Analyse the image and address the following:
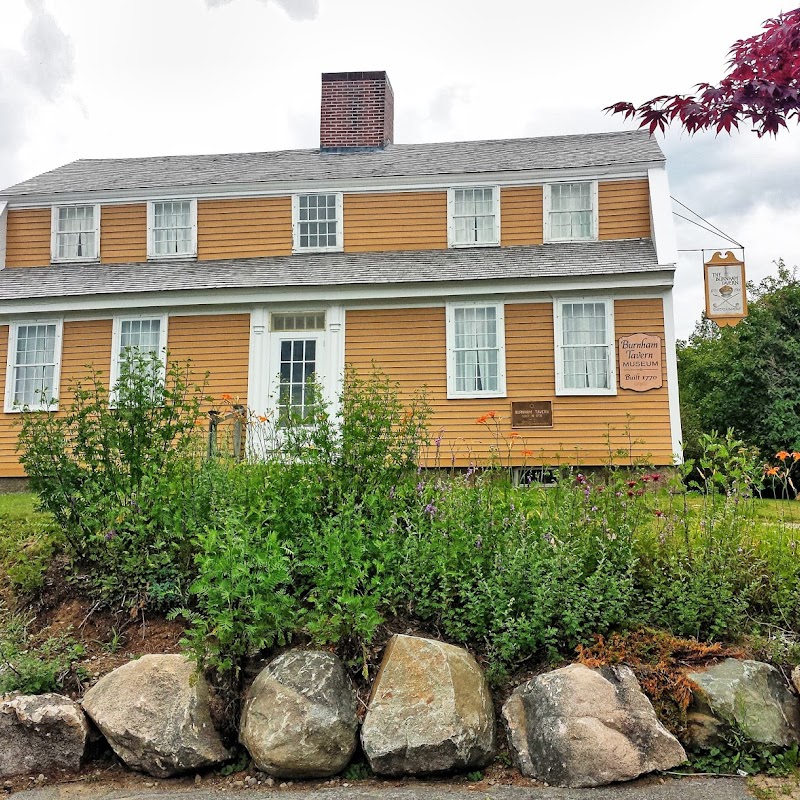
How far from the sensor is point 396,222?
15180mm

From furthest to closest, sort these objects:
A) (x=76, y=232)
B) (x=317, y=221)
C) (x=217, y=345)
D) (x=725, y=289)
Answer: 1. (x=76, y=232)
2. (x=317, y=221)
3. (x=217, y=345)
4. (x=725, y=289)

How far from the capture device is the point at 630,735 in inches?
167

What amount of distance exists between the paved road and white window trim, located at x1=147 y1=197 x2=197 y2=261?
12.4 m

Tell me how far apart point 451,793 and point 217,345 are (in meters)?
11.1

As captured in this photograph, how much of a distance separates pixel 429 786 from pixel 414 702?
1.33 ft

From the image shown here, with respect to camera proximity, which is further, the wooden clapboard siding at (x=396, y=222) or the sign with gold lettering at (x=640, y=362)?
the wooden clapboard siding at (x=396, y=222)

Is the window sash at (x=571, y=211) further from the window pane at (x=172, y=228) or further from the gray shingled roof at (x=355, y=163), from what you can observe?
the window pane at (x=172, y=228)

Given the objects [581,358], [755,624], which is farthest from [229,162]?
[755,624]

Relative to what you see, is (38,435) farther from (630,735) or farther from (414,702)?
(630,735)

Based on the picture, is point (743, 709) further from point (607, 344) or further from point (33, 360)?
point (33, 360)

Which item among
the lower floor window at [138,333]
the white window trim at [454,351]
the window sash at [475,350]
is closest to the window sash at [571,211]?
the white window trim at [454,351]

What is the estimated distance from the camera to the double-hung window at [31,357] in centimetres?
1468

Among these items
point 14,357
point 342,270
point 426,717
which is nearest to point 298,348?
point 342,270

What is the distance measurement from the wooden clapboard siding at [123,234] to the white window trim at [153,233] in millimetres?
84
